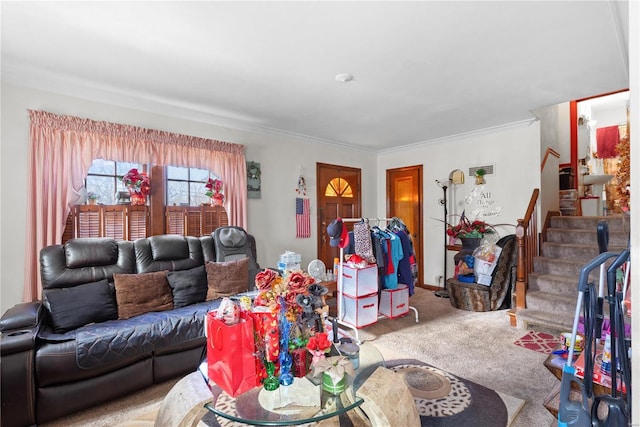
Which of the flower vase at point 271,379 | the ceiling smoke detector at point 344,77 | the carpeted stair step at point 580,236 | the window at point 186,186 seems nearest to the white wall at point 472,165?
the carpeted stair step at point 580,236

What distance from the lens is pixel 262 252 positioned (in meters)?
4.38

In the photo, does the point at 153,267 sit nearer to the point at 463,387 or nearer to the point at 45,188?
the point at 45,188

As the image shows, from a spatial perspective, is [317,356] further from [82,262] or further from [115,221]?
[115,221]

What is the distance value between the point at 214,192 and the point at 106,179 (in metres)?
1.07

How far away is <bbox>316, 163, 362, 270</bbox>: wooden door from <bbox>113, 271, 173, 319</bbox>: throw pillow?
2.65 metres

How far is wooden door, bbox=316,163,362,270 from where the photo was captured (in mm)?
5125

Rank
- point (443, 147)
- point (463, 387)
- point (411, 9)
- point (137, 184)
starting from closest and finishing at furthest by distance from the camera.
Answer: point (411, 9), point (463, 387), point (137, 184), point (443, 147)

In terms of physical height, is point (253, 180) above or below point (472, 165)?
below

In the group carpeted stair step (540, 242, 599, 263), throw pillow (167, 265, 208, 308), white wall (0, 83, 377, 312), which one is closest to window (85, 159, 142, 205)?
white wall (0, 83, 377, 312)

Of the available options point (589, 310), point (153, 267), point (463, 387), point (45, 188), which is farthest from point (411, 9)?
point (45, 188)

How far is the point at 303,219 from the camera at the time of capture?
485 cm

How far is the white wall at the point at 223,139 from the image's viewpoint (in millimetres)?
2729

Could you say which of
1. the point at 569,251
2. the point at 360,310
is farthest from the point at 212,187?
the point at 569,251

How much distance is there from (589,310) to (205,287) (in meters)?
2.81
